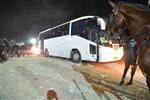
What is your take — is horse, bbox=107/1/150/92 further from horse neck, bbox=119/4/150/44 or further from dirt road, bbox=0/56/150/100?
dirt road, bbox=0/56/150/100

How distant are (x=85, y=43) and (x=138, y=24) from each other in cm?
1126

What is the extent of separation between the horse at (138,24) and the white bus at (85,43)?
7388 millimetres

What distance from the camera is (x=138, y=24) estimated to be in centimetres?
617

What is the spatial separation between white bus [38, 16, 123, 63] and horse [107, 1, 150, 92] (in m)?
7.39

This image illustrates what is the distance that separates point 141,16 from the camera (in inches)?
241

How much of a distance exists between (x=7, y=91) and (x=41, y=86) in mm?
1291

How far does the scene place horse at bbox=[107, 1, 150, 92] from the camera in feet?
19.5

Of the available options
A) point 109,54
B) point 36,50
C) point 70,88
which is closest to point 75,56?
point 109,54

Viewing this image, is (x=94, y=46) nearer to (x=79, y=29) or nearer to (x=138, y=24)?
(x=79, y=29)

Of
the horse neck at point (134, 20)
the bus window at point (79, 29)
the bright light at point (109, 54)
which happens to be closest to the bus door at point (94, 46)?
the bright light at point (109, 54)

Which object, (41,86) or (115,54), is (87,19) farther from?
(41,86)

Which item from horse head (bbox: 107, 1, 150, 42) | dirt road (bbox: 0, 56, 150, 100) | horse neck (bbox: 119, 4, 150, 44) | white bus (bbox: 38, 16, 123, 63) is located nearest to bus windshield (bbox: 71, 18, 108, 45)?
white bus (bbox: 38, 16, 123, 63)

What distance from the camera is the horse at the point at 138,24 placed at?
595 cm

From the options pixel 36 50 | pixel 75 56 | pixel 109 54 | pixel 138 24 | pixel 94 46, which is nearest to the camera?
pixel 138 24
